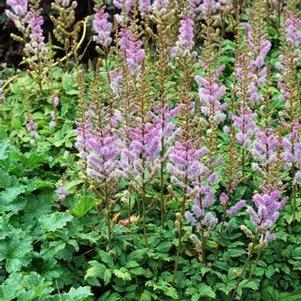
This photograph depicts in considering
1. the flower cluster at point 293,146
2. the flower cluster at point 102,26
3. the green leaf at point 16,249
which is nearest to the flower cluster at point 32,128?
the flower cluster at point 102,26

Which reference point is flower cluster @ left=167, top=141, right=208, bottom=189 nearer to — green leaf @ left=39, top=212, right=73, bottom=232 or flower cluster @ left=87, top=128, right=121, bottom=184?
flower cluster @ left=87, top=128, right=121, bottom=184

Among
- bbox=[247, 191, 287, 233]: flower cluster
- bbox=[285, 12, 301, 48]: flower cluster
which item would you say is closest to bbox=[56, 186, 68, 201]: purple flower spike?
bbox=[247, 191, 287, 233]: flower cluster

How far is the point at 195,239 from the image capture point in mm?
3701

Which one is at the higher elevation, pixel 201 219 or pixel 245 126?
pixel 245 126

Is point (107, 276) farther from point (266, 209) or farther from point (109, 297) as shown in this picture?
point (266, 209)

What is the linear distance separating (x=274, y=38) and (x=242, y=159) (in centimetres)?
227

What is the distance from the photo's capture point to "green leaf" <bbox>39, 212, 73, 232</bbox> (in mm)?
3738

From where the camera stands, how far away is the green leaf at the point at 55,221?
3.74 meters

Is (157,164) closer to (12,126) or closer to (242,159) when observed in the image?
(242,159)

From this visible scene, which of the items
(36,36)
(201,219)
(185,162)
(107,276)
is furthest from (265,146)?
(36,36)

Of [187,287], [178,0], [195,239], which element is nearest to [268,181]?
[195,239]

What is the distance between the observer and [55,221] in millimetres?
3787

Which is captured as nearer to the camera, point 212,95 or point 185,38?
point 212,95

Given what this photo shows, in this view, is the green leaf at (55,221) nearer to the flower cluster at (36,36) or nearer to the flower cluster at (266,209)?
the flower cluster at (266,209)
